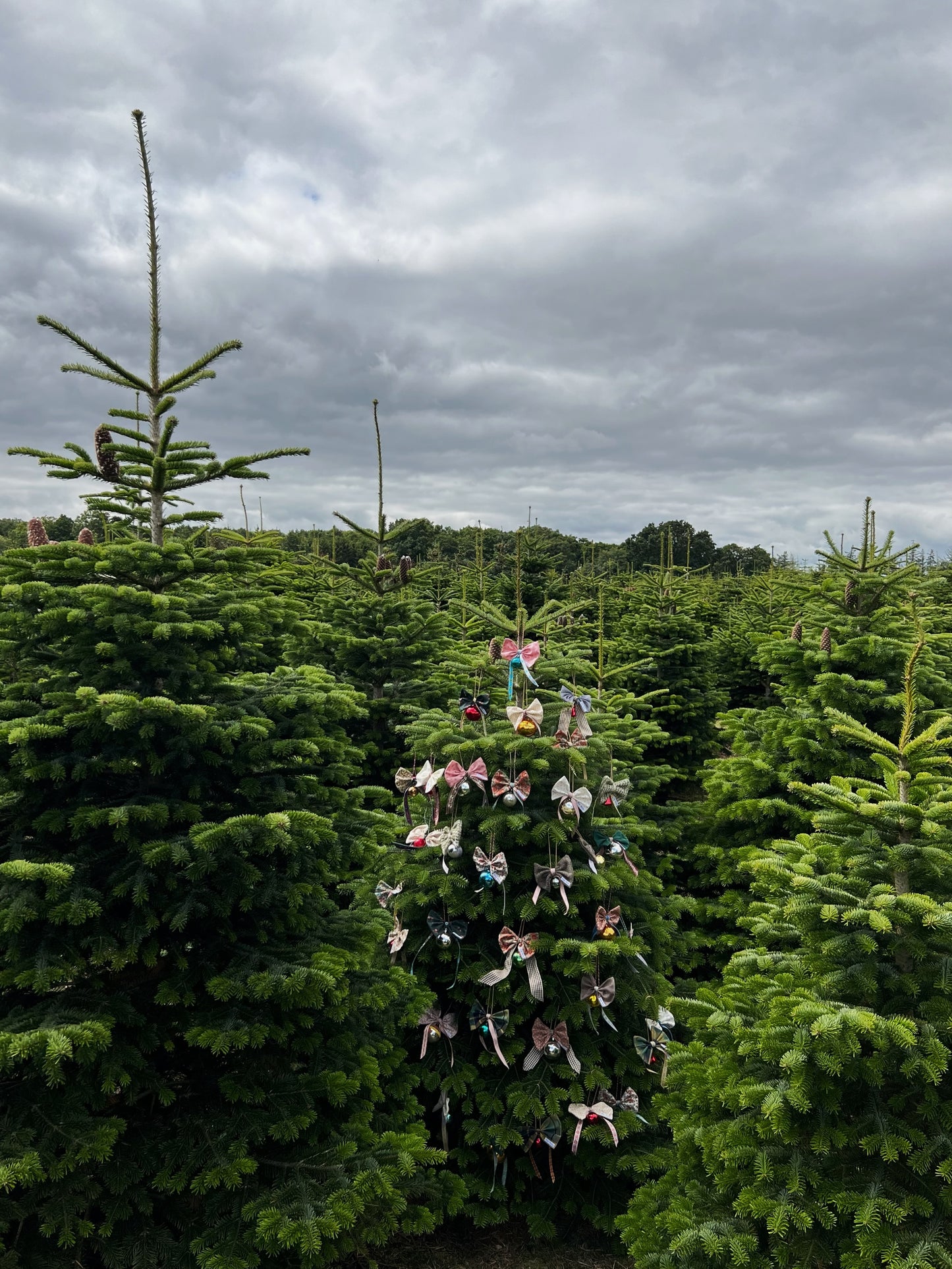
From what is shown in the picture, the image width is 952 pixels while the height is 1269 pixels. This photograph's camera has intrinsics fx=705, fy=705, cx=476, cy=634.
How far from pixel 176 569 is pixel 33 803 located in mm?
1349

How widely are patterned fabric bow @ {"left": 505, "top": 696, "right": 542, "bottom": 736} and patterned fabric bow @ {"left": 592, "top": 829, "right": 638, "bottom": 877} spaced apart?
2.71ft

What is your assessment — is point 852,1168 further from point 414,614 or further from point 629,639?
point 629,639

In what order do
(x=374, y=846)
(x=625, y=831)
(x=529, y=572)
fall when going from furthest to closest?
(x=529, y=572) < (x=625, y=831) < (x=374, y=846)

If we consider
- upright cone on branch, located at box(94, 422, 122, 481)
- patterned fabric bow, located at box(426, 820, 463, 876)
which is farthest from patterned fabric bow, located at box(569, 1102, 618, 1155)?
upright cone on branch, located at box(94, 422, 122, 481)

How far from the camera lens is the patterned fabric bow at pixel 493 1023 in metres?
4.48

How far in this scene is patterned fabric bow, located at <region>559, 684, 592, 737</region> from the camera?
4.59m

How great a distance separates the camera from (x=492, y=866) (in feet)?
14.6

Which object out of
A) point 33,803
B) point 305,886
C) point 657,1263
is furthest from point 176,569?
point 657,1263

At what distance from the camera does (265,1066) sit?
12.0 feet

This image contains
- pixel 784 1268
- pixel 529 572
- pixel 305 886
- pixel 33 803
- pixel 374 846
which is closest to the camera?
pixel 784 1268

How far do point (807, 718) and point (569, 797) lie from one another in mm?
2572

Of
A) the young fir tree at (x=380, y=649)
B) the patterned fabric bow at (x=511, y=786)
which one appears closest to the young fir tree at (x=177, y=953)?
the patterned fabric bow at (x=511, y=786)

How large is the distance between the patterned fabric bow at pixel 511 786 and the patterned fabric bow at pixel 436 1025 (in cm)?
151

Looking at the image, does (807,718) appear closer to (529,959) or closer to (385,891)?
(529,959)
